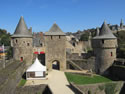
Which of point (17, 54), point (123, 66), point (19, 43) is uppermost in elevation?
point (19, 43)

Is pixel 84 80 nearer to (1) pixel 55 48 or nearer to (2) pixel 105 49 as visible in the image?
(2) pixel 105 49

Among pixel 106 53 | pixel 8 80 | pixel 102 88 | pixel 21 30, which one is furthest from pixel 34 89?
pixel 106 53

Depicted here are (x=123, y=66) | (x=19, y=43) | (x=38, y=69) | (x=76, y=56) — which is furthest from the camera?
(x=76, y=56)

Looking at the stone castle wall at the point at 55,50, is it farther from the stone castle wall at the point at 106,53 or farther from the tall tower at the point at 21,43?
the stone castle wall at the point at 106,53

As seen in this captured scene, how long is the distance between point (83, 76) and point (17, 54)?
1087 centimetres

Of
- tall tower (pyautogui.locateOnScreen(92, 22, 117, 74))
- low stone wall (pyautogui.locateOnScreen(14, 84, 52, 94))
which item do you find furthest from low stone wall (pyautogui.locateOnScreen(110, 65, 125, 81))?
low stone wall (pyautogui.locateOnScreen(14, 84, 52, 94))

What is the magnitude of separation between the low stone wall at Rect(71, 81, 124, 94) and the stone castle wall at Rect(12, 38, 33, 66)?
10934 mm

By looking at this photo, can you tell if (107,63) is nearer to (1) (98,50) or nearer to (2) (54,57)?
(1) (98,50)

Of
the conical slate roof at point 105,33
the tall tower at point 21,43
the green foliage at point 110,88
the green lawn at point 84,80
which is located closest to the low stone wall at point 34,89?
the green lawn at point 84,80

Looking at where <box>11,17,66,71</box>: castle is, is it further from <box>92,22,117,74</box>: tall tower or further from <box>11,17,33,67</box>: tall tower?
<box>92,22,117,74</box>: tall tower

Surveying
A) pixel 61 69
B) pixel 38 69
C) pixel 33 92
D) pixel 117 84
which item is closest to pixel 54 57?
pixel 61 69

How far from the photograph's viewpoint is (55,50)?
2205 cm

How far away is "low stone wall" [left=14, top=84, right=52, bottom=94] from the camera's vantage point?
45.1ft

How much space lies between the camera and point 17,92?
44.8 feet
